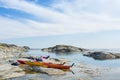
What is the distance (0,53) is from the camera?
82312 millimetres

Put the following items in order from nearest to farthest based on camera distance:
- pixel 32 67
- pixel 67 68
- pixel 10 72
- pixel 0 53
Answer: pixel 10 72 → pixel 32 67 → pixel 67 68 → pixel 0 53

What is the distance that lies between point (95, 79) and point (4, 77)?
48.7ft

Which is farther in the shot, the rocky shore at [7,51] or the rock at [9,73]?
the rocky shore at [7,51]

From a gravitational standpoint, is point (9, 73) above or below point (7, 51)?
below

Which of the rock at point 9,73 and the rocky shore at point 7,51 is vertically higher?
the rocky shore at point 7,51

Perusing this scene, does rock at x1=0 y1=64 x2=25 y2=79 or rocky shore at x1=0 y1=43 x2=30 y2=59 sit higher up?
rocky shore at x1=0 y1=43 x2=30 y2=59

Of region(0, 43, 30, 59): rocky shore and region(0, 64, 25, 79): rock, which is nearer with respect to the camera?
region(0, 64, 25, 79): rock

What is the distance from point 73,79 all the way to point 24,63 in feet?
61.6

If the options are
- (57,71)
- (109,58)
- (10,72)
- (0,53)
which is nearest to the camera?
(10,72)

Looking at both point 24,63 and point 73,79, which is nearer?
point 73,79

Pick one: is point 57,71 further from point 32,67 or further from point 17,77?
point 17,77

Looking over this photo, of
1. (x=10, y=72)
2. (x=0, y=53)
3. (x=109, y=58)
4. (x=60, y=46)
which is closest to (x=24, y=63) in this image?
(x=10, y=72)

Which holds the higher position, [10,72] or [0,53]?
[0,53]

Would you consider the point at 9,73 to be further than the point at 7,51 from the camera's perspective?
No
